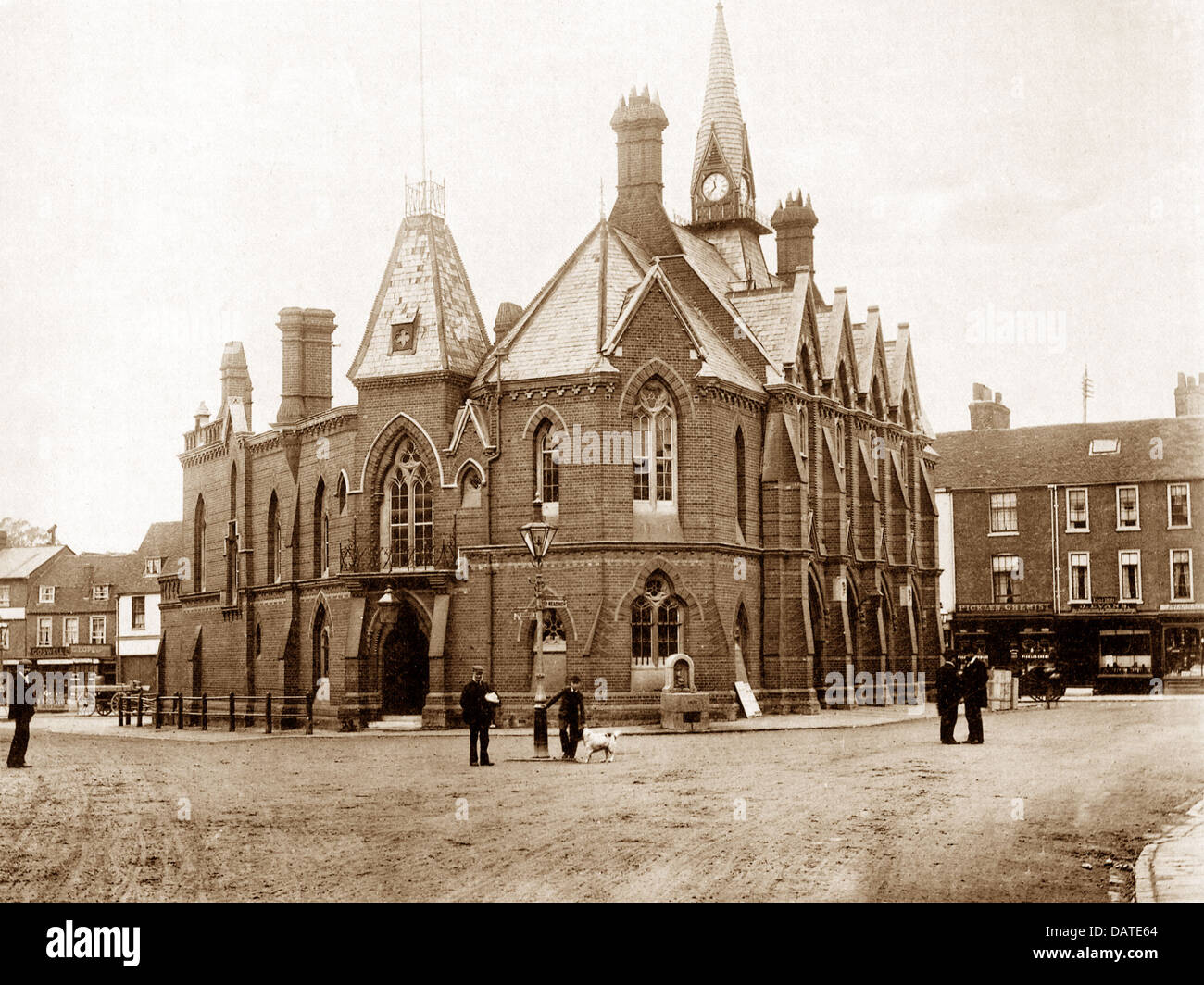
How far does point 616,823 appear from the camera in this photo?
1491 cm

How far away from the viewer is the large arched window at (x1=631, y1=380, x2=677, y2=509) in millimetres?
35031

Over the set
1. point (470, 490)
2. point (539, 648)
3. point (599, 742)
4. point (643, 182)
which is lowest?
point (599, 742)

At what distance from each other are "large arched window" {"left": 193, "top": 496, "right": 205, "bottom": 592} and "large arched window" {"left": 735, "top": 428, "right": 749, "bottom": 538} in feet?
69.8

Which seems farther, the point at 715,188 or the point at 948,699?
the point at 715,188

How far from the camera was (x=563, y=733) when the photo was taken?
907 inches

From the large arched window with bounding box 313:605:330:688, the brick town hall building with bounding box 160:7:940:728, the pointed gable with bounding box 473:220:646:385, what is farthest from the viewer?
the large arched window with bounding box 313:605:330:688

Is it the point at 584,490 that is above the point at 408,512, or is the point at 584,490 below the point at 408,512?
above

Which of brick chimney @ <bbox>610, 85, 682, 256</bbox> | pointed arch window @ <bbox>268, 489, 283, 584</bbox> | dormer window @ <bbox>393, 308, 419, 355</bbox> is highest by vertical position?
brick chimney @ <bbox>610, 85, 682, 256</bbox>

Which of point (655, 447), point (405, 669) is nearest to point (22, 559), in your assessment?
point (405, 669)

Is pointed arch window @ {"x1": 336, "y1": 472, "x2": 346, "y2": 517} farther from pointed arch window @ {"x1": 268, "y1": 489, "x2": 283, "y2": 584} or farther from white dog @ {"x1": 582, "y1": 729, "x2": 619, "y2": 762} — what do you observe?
white dog @ {"x1": 582, "y1": 729, "x2": 619, "y2": 762}

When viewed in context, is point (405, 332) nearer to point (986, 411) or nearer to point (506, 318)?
point (506, 318)

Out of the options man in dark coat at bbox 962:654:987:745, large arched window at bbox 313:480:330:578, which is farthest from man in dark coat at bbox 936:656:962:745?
large arched window at bbox 313:480:330:578

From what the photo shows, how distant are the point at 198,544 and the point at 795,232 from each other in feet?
76.6
